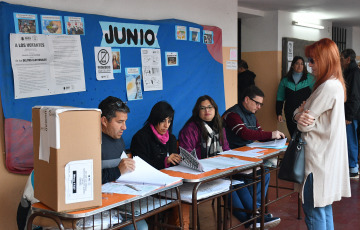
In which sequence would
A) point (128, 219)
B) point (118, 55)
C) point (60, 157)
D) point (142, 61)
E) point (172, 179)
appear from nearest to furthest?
point (60, 157) < point (128, 219) < point (172, 179) < point (118, 55) < point (142, 61)

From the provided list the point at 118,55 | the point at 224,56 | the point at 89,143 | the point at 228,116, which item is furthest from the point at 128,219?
the point at 224,56

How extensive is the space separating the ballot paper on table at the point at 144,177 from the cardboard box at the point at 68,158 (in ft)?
1.31

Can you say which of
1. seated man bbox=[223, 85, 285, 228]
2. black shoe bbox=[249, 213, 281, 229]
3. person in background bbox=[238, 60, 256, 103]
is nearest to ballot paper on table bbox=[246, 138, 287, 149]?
seated man bbox=[223, 85, 285, 228]

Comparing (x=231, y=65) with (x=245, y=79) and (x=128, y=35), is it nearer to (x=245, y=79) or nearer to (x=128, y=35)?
(x=245, y=79)

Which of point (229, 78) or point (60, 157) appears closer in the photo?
point (60, 157)

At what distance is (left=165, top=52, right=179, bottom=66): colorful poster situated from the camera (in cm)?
464

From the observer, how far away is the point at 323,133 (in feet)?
8.00

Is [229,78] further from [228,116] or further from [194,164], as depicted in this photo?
[194,164]

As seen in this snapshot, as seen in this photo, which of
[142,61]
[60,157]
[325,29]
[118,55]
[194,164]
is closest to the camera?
[60,157]

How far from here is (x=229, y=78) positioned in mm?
5773

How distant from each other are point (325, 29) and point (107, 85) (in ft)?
20.8

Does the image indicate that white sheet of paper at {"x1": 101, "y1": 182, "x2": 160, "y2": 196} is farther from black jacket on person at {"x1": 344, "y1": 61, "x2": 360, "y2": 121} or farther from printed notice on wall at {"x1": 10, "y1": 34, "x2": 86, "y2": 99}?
black jacket on person at {"x1": 344, "y1": 61, "x2": 360, "y2": 121}

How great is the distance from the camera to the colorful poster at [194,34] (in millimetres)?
4977

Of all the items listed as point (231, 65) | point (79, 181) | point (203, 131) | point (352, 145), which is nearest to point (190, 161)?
point (203, 131)
